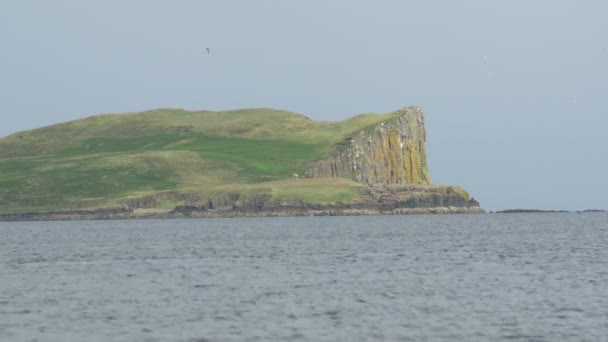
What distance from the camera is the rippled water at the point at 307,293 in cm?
4325

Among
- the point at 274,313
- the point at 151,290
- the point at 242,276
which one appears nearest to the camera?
the point at 274,313

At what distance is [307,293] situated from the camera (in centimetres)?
5662

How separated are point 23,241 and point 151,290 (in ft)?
238

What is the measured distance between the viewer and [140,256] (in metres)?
90.6

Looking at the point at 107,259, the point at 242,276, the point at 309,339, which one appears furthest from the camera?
the point at 107,259

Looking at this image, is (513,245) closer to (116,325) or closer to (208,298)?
(208,298)

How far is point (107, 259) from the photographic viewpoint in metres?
86.9

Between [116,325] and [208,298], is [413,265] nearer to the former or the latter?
[208,298]

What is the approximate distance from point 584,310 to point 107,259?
49938 millimetres

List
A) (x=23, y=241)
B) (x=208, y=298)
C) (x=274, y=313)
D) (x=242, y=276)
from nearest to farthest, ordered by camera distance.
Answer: (x=274, y=313), (x=208, y=298), (x=242, y=276), (x=23, y=241)

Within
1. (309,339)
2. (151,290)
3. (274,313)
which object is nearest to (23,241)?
(151,290)

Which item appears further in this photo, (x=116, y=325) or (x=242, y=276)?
(x=242, y=276)

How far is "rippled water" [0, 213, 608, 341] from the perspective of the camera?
4325 cm

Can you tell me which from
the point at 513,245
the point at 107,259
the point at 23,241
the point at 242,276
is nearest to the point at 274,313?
the point at 242,276
